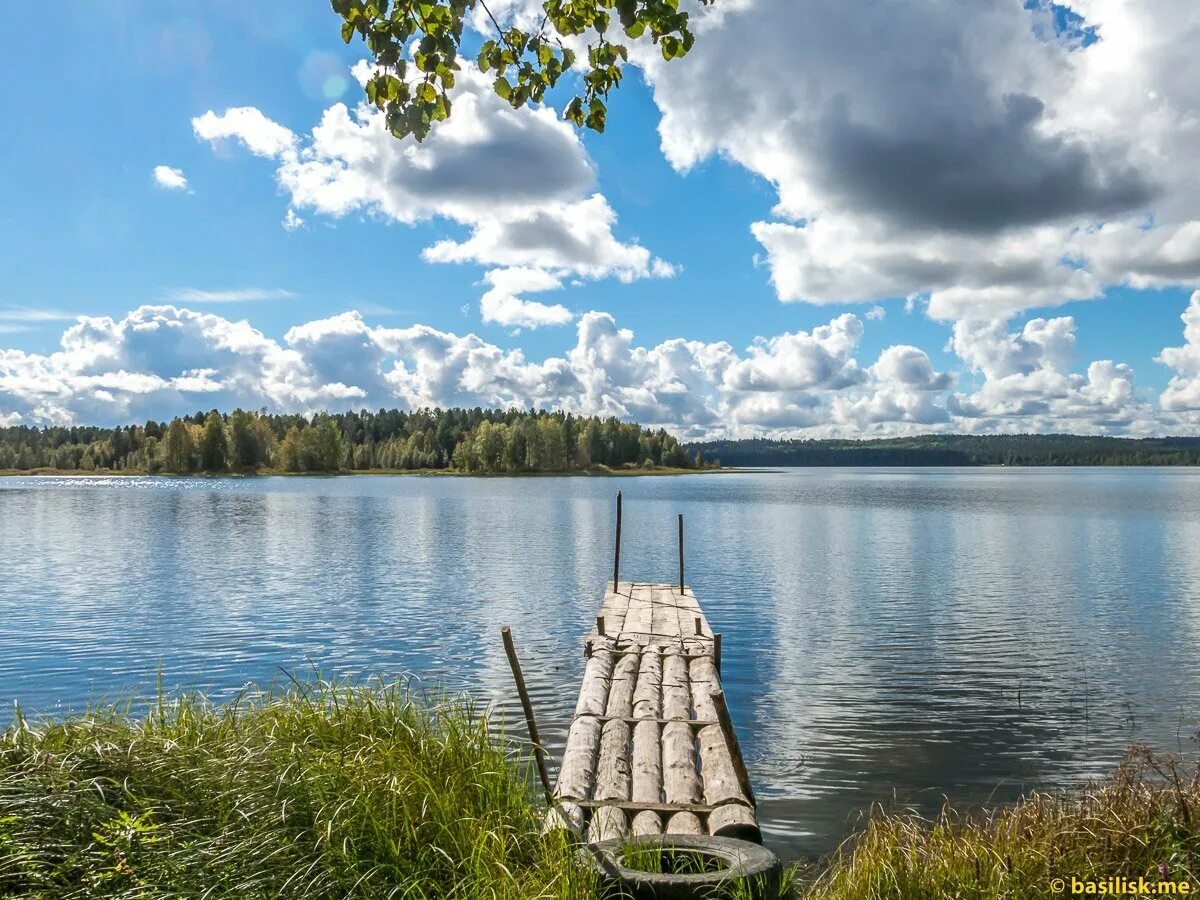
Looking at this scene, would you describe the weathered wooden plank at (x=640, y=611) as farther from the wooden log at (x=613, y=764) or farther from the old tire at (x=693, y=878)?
the old tire at (x=693, y=878)

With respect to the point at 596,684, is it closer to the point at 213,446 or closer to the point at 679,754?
the point at 679,754

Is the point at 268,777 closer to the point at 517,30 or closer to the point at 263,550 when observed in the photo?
the point at 517,30

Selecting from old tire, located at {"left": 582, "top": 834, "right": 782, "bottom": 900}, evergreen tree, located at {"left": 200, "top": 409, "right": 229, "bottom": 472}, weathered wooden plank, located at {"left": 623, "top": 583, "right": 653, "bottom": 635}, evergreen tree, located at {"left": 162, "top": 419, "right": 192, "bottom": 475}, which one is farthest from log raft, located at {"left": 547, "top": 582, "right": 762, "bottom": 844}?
evergreen tree, located at {"left": 162, "top": 419, "right": 192, "bottom": 475}

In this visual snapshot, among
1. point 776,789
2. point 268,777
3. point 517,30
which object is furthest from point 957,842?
point 517,30

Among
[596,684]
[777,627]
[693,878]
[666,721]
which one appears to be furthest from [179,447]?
[693,878]

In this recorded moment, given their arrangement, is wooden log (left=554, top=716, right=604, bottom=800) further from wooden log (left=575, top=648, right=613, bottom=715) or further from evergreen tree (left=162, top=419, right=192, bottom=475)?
evergreen tree (left=162, top=419, right=192, bottom=475)

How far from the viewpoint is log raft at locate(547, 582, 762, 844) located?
8.91 metres

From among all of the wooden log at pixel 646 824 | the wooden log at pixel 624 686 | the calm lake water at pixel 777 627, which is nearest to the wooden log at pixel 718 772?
the wooden log at pixel 646 824

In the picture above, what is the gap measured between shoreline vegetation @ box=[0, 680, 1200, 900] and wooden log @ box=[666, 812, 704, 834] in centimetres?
104

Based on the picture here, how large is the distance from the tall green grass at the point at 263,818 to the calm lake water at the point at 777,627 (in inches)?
195

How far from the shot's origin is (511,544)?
158 feet

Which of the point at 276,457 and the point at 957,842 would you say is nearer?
the point at 957,842

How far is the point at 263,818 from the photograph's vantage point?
6.80m

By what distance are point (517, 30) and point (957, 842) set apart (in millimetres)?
8002
